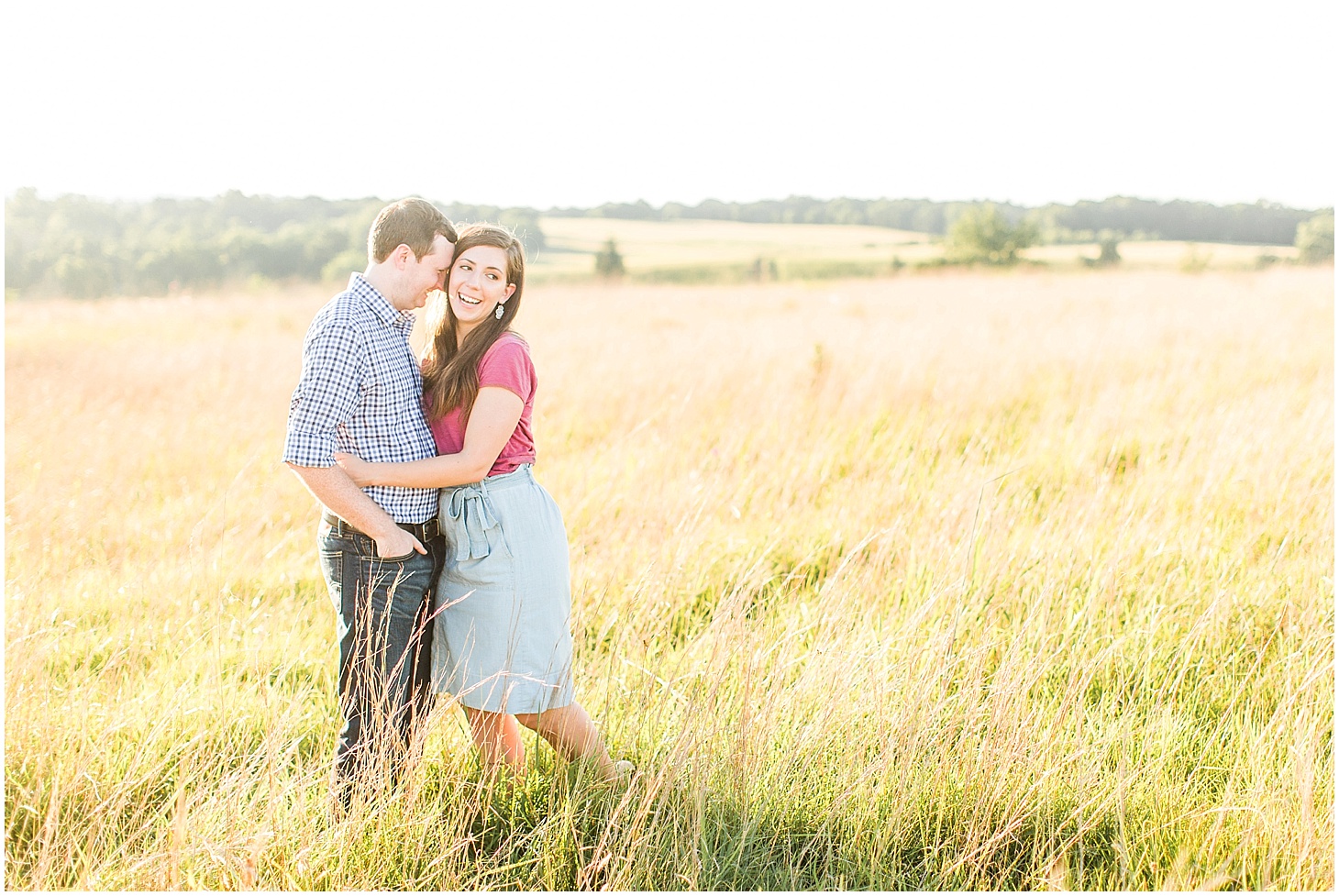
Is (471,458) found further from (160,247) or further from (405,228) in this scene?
(160,247)

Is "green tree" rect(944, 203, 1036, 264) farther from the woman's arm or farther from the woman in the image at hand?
the woman's arm

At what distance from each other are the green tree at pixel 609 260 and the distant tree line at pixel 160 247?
11.6 feet

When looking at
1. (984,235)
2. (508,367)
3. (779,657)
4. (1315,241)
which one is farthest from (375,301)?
(984,235)

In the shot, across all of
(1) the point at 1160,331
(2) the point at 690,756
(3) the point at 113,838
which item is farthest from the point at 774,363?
(3) the point at 113,838

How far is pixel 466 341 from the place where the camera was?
2.56 metres

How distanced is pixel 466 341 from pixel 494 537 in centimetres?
58

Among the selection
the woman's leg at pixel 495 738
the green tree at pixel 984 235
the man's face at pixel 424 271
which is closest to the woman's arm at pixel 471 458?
the man's face at pixel 424 271

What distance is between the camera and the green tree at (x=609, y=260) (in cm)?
2938

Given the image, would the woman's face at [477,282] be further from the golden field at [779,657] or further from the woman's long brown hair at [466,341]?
the golden field at [779,657]

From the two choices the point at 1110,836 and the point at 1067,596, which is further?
the point at 1067,596

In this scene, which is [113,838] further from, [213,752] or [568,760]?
[568,760]

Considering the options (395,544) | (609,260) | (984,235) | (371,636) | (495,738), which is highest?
(984,235)

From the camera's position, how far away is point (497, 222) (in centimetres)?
268

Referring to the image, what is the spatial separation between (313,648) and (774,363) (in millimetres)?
5662
